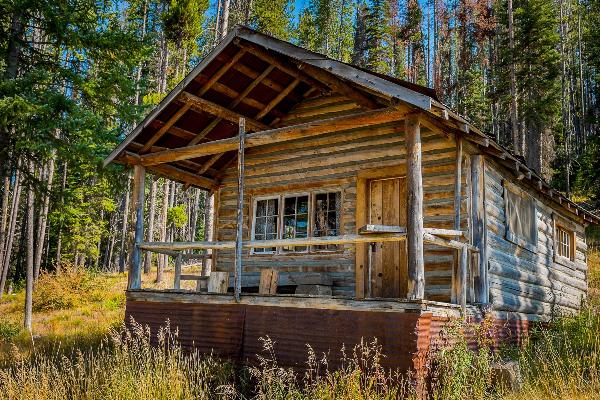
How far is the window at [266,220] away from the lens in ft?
41.8

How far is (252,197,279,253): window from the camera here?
1273 centimetres

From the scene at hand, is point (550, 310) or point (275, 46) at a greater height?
point (275, 46)

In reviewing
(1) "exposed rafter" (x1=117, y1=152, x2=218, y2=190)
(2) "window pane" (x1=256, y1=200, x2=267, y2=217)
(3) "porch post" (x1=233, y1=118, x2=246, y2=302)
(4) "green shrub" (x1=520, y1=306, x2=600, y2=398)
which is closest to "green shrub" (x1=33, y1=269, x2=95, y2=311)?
(1) "exposed rafter" (x1=117, y1=152, x2=218, y2=190)

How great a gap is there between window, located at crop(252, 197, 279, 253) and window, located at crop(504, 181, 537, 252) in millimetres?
5230

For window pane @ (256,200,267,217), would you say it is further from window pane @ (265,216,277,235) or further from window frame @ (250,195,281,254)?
window pane @ (265,216,277,235)

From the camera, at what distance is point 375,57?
38906 millimetres

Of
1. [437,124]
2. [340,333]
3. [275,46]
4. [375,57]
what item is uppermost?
[375,57]

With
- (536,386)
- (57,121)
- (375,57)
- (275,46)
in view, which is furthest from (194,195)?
(536,386)

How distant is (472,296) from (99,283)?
68.0 feet

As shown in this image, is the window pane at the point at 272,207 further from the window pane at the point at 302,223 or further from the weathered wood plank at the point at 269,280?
the weathered wood plank at the point at 269,280

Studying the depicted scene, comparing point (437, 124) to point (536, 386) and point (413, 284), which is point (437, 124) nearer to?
point (413, 284)

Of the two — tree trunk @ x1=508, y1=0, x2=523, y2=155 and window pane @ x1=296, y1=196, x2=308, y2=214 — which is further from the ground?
tree trunk @ x1=508, y1=0, x2=523, y2=155

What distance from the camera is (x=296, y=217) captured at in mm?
12438

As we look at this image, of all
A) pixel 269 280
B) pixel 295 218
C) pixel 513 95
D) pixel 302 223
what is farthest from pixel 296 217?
pixel 513 95
